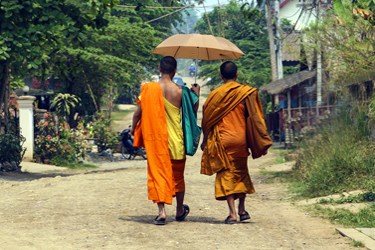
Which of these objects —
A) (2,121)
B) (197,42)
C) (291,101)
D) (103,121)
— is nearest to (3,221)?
(197,42)

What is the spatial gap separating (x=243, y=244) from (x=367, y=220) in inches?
102

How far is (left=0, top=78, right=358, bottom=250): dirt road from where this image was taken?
29.5ft

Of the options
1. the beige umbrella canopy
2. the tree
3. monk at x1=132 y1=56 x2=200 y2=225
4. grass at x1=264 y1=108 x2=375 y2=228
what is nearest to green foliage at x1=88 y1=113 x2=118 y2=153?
the tree

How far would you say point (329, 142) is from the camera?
16422mm

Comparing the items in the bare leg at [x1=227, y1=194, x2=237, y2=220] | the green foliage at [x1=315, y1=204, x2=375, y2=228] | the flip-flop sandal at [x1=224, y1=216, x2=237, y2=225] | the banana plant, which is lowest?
the green foliage at [x1=315, y1=204, x2=375, y2=228]

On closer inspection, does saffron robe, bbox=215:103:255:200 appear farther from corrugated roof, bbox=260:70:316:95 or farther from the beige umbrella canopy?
corrugated roof, bbox=260:70:316:95

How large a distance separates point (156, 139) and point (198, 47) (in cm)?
159

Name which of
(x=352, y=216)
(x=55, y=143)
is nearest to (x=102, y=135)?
(x=55, y=143)

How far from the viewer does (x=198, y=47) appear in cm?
1156

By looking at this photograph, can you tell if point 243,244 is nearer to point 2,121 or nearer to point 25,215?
point 25,215

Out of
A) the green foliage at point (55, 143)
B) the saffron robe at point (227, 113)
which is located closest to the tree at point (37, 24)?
the green foliage at point (55, 143)

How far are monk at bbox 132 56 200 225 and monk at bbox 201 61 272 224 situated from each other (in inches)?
13.4

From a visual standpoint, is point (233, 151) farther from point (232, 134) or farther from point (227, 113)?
point (227, 113)

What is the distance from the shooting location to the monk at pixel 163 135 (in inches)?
413
